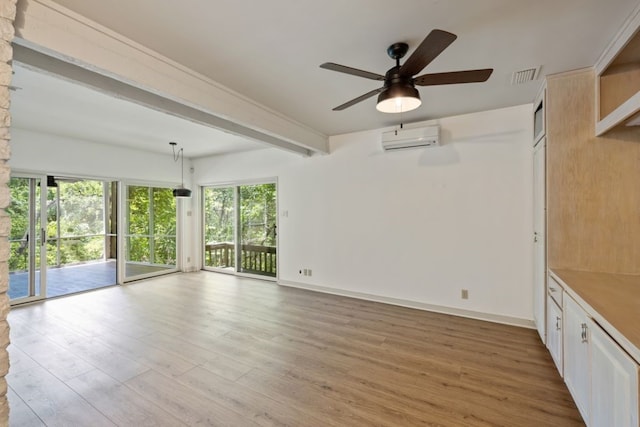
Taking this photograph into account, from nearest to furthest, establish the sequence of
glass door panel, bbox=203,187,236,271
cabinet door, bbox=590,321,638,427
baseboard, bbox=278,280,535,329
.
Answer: cabinet door, bbox=590,321,638,427 < baseboard, bbox=278,280,535,329 < glass door panel, bbox=203,187,236,271

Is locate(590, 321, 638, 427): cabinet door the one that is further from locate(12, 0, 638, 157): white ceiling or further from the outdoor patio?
the outdoor patio

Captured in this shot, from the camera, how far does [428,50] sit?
165 cm

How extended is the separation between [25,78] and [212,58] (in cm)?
189

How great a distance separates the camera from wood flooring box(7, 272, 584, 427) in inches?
78.3

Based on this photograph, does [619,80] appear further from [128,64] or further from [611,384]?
[128,64]

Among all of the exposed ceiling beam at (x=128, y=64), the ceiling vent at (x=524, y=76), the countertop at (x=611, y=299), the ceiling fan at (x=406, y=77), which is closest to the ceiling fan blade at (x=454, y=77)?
the ceiling fan at (x=406, y=77)

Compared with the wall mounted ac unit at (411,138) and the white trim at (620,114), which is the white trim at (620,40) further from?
the wall mounted ac unit at (411,138)

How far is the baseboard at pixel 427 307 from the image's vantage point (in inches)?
136

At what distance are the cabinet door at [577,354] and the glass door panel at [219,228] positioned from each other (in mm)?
5575

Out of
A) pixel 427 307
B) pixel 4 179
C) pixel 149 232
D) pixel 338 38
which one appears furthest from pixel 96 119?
pixel 427 307

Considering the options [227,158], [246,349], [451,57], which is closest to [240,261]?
[227,158]

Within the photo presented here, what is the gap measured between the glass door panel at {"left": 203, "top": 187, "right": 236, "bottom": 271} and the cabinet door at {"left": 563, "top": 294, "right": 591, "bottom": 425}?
5.57 meters

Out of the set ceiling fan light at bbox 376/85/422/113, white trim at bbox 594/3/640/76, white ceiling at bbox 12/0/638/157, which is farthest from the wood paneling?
ceiling fan light at bbox 376/85/422/113

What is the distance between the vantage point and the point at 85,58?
186cm
